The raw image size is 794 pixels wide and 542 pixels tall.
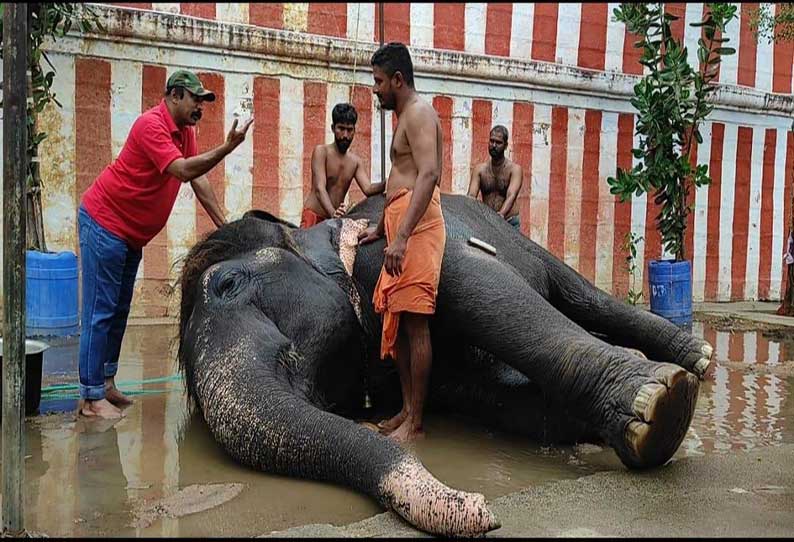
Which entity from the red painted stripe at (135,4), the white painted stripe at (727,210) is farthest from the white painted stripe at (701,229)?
the red painted stripe at (135,4)

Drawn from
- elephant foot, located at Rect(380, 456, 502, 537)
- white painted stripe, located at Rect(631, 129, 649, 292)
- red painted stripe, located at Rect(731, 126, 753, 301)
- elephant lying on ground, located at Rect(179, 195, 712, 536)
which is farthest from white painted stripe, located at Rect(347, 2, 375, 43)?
elephant foot, located at Rect(380, 456, 502, 537)

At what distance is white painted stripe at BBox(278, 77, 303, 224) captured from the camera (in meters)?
9.20

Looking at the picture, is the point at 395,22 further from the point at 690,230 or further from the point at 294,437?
the point at 294,437

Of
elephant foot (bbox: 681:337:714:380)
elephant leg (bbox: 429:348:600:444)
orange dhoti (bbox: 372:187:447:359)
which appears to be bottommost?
elephant leg (bbox: 429:348:600:444)

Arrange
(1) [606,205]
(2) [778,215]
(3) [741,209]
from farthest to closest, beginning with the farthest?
(2) [778,215] < (3) [741,209] < (1) [606,205]

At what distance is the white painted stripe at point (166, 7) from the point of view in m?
8.49

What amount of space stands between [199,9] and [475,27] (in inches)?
125

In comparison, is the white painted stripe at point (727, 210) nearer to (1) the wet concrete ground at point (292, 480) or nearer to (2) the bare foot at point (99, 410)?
(1) the wet concrete ground at point (292, 480)

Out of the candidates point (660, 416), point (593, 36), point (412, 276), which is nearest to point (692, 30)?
point (593, 36)

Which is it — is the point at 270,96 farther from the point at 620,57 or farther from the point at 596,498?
the point at 596,498

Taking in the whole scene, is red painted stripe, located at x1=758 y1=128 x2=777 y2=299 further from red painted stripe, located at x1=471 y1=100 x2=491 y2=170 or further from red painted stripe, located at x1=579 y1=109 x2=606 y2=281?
red painted stripe, located at x1=471 y1=100 x2=491 y2=170

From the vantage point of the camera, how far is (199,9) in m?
8.73

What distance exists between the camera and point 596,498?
308cm

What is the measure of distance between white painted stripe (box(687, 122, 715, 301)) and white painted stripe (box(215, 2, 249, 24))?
6.12 m
